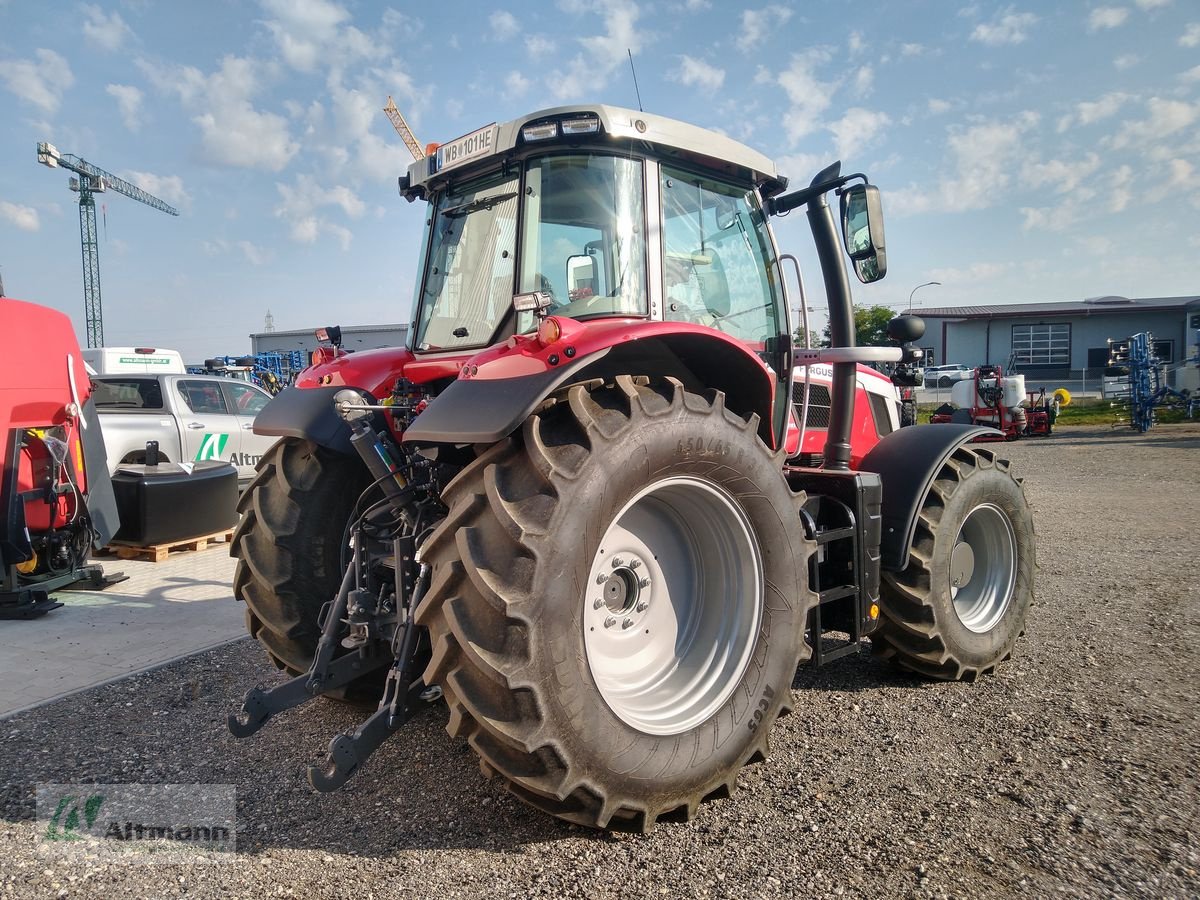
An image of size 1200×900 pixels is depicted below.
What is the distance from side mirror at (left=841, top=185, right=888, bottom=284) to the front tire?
1.16 meters

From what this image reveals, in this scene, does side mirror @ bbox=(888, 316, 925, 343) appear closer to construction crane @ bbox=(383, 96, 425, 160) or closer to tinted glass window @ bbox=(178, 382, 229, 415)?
tinted glass window @ bbox=(178, 382, 229, 415)

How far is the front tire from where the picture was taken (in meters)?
2.11

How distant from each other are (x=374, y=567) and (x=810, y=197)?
2521 mm

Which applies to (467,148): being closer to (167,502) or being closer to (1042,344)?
(167,502)

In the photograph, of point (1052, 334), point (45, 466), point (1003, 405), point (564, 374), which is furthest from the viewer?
point (1052, 334)

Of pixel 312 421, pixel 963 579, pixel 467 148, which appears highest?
pixel 467 148

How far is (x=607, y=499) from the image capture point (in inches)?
89.8

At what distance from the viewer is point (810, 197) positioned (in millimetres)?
3539

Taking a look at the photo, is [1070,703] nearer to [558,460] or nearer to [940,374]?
[558,460]

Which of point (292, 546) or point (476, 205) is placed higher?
point (476, 205)

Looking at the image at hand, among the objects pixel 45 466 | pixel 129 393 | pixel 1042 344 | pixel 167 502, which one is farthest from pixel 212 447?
pixel 1042 344

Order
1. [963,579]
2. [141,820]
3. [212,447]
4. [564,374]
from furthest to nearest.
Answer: [212,447]
[963,579]
[141,820]
[564,374]

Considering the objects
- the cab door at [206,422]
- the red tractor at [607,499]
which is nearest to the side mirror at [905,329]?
the red tractor at [607,499]

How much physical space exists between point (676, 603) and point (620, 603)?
0.92 ft
